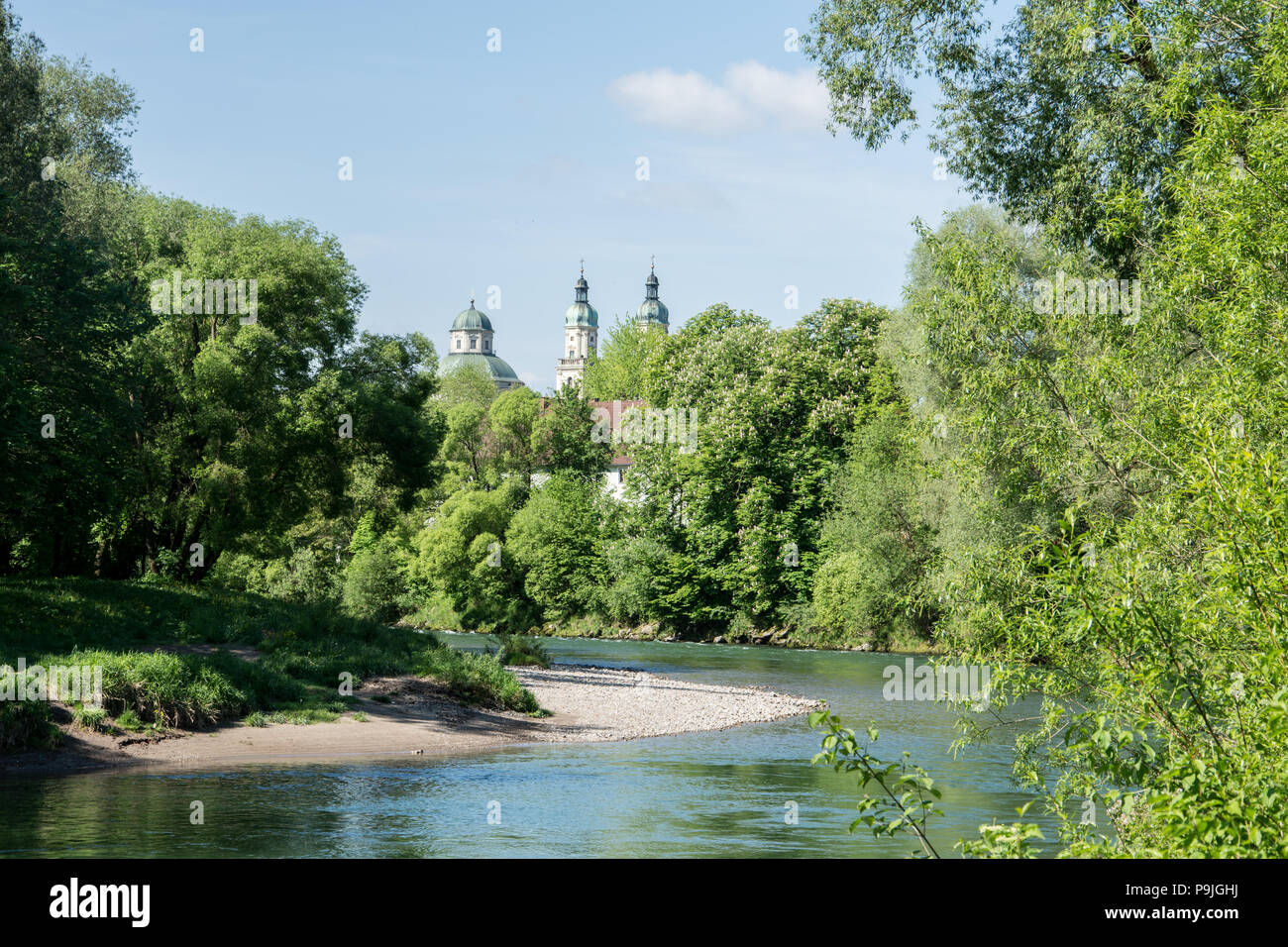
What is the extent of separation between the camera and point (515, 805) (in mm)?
18188

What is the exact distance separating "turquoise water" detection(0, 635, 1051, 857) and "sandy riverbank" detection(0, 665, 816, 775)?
3.41 feet

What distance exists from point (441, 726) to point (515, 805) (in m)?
8.82

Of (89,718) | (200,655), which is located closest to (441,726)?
(200,655)

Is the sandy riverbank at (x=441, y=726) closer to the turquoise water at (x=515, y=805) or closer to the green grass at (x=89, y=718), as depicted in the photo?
the green grass at (x=89, y=718)

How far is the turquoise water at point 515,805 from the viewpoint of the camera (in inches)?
582

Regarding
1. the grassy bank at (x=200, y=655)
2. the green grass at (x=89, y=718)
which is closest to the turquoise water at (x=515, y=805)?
the green grass at (x=89, y=718)

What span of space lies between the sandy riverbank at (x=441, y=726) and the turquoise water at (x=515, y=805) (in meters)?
1.04

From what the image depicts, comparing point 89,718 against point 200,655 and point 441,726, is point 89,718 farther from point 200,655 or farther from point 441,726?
point 441,726

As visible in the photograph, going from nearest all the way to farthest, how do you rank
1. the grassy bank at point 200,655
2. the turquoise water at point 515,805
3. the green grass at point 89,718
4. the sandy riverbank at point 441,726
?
the turquoise water at point 515,805
the sandy riverbank at point 441,726
the green grass at point 89,718
the grassy bank at point 200,655

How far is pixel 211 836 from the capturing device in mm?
14797

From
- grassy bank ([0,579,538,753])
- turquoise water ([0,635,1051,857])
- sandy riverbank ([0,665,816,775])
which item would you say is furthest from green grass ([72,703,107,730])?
turquoise water ([0,635,1051,857])

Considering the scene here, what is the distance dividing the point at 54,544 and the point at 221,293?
950 centimetres

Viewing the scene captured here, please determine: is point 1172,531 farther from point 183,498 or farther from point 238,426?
point 183,498
